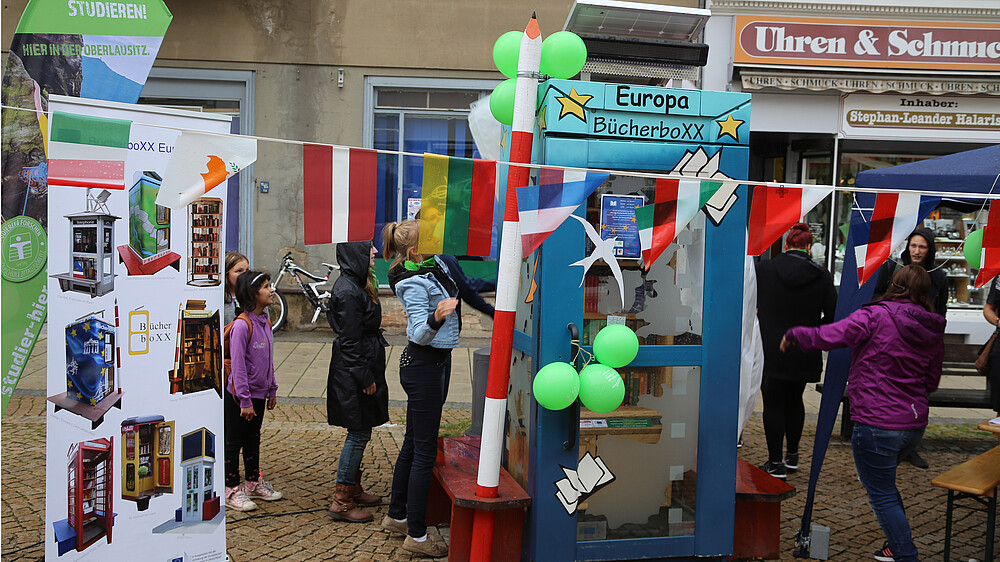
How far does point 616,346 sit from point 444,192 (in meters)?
1.11

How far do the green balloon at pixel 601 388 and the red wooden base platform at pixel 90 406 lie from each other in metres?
2.23

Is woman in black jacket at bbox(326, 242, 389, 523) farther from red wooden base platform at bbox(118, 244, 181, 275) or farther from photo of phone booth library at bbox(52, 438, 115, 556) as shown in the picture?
photo of phone booth library at bbox(52, 438, 115, 556)

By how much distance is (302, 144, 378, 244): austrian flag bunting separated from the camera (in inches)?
140

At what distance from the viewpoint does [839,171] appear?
37.3 feet

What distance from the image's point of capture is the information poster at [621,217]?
13.7ft

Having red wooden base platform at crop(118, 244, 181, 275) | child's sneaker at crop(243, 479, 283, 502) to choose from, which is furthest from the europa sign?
red wooden base platform at crop(118, 244, 181, 275)

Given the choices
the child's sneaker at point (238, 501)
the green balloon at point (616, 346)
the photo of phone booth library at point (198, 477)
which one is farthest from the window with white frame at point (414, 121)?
the green balloon at point (616, 346)

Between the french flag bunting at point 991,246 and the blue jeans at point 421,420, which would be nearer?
the french flag bunting at point 991,246

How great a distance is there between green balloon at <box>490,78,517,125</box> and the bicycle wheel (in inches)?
276

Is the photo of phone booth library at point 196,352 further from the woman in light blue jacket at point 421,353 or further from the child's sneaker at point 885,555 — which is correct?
the child's sneaker at point 885,555

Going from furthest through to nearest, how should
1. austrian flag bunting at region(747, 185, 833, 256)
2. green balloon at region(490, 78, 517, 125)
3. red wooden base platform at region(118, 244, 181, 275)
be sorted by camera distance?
green balloon at region(490, 78, 517, 125)
austrian flag bunting at region(747, 185, 833, 256)
red wooden base platform at region(118, 244, 181, 275)

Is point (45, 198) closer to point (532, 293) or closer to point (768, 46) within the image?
point (532, 293)

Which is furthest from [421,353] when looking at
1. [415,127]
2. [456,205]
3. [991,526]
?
[415,127]

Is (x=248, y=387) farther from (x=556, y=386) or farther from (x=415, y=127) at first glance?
(x=415, y=127)
